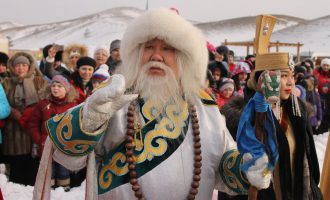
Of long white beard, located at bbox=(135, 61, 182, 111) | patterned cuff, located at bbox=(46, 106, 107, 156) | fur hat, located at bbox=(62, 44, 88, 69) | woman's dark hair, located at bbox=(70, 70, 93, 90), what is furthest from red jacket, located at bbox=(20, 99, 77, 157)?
patterned cuff, located at bbox=(46, 106, 107, 156)

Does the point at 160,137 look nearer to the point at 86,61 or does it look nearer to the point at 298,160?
the point at 298,160

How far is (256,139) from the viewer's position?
182cm

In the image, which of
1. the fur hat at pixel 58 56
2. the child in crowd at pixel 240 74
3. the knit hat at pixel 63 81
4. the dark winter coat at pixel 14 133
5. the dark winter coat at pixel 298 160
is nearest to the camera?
the dark winter coat at pixel 298 160

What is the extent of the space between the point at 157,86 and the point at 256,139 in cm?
52

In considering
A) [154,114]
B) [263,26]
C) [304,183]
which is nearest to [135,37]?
[154,114]

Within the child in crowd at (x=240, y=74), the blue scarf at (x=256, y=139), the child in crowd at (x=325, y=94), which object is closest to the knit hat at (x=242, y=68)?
the child in crowd at (x=240, y=74)

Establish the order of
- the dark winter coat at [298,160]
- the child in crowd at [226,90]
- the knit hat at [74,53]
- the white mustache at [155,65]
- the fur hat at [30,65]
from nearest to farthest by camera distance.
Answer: the white mustache at [155,65] → the dark winter coat at [298,160] → the fur hat at [30,65] → the child in crowd at [226,90] → the knit hat at [74,53]

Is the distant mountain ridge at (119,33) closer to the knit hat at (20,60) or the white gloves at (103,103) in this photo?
the knit hat at (20,60)

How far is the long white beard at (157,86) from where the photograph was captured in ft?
6.36

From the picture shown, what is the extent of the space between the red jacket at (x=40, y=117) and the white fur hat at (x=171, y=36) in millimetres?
2175

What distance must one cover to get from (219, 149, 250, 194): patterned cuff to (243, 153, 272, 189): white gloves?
0.07 metres

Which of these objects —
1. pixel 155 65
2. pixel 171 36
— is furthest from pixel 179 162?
pixel 171 36

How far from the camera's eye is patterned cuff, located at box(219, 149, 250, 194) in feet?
5.98

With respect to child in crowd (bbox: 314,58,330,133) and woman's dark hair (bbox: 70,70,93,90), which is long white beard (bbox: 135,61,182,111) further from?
child in crowd (bbox: 314,58,330,133)
